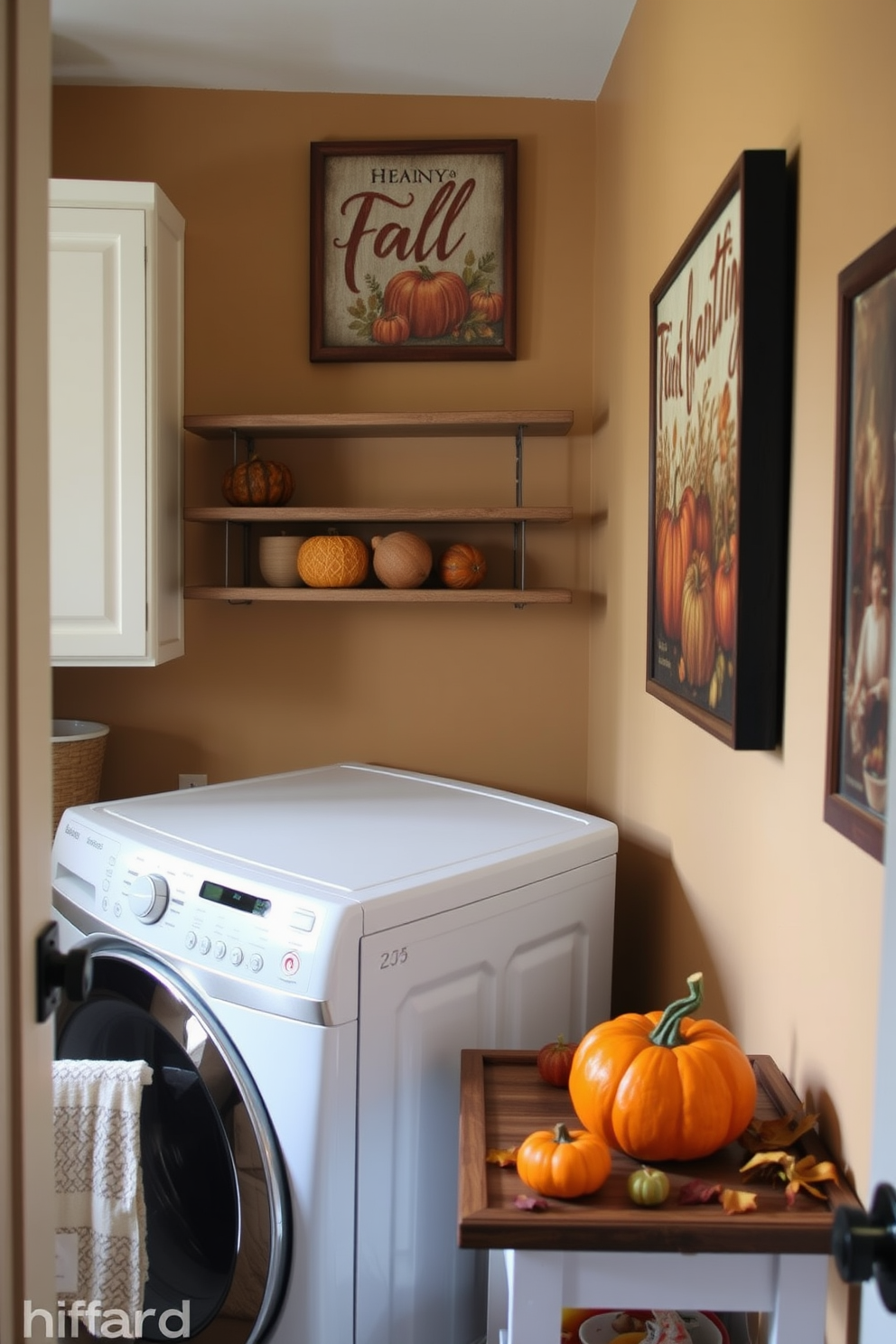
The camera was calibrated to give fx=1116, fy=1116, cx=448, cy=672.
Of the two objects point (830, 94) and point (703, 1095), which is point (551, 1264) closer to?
point (703, 1095)

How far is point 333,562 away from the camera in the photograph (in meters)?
2.31

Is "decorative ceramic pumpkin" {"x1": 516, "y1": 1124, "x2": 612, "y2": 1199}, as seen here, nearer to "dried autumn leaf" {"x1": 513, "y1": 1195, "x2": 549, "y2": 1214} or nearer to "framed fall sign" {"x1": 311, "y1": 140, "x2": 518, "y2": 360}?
"dried autumn leaf" {"x1": 513, "y1": 1195, "x2": 549, "y2": 1214}

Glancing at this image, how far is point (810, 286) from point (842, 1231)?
2.94 ft

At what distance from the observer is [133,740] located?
101 inches

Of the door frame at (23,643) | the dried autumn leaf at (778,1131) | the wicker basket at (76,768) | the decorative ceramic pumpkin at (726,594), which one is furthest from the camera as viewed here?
the wicker basket at (76,768)

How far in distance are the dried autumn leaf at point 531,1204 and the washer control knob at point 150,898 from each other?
77 cm

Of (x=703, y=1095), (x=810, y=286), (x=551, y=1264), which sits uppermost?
(x=810, y=286)

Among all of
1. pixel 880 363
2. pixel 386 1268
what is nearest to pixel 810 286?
pixel 880 363

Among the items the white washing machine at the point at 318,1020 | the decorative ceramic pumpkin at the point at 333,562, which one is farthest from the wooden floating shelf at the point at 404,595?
the white washing machine at the point at 318,1020

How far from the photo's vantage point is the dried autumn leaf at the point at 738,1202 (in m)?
1.07

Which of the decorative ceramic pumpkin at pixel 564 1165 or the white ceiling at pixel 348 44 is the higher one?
the white ceiling at pixel 348 44

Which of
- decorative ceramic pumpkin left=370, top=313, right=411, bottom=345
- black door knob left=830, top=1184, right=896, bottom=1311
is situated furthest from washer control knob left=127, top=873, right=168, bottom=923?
decorative ceramic pumpkin left=370, top=313, right=411, bottom=345

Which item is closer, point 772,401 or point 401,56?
point 772,401

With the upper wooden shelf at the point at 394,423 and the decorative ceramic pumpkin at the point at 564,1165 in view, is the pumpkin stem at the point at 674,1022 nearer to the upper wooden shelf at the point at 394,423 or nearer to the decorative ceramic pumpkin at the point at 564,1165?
the decorative ceramic pumpkin at the point at 564,1165
